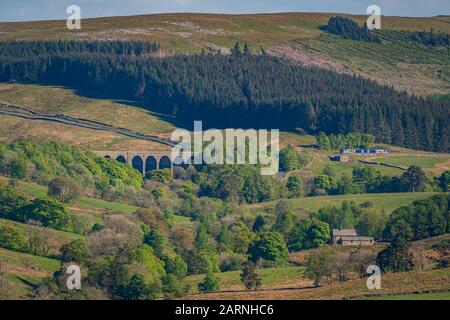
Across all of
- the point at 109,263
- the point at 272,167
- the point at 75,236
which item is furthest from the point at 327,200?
the point at 109,263

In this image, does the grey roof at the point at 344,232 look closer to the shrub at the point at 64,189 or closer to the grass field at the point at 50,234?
the shrub at the point at 64,189

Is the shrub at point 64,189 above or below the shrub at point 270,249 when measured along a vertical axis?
above

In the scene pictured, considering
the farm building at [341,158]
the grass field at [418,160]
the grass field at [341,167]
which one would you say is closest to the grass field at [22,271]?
the grass field at [341,167]

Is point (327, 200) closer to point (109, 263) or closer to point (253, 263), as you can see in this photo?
point (253, 263)

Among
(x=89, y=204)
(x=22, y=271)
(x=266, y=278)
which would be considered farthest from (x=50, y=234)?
(x=89, y=204)

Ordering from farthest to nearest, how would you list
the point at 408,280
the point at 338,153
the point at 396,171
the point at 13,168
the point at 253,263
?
the point at 338,153 → the point at 396,171 → the point at 13,168 → the point at 253,263 → the point at 408,280

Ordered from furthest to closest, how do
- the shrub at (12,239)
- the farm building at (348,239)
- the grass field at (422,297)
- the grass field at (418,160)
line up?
the grass field at (418,160) → the farm building at (348,239) → the shrub at (12,239) → the grass field at (422,297)
